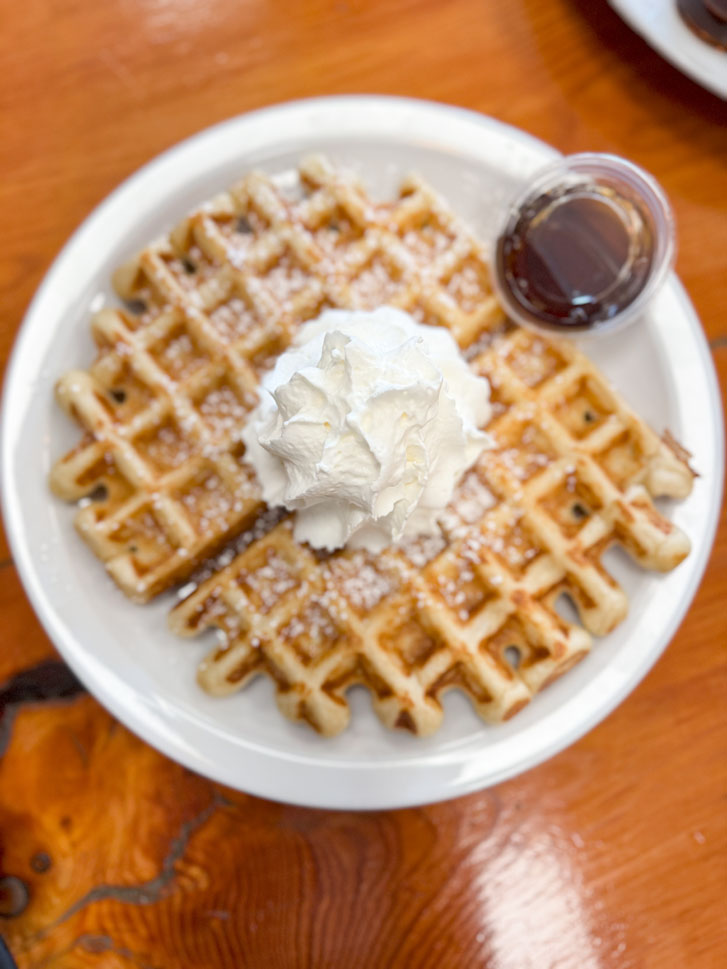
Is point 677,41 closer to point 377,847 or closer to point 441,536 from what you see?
point 441,536

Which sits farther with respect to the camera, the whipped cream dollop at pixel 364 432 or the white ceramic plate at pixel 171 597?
the white ceramic plate at pixel 171 597

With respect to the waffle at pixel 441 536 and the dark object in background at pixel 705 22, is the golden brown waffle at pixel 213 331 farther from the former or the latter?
the dark object in background at pixel 705 22

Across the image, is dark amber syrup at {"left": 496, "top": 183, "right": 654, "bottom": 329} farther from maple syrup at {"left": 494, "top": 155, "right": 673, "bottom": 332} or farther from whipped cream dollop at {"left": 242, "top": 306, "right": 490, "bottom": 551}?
whipped cream dollop at {"left": 242, "top": 306, "right": 490, "bottom": 551}

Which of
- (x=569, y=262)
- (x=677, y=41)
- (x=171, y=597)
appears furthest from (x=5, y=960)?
(x=677, y=41)

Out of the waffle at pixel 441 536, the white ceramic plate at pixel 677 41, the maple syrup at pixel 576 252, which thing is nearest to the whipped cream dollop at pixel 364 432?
the waffle at pixel 441 536

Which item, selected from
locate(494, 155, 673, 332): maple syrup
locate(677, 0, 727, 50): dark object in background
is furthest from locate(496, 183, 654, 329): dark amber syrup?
locate(677, 0, 727, 50): dark object in background

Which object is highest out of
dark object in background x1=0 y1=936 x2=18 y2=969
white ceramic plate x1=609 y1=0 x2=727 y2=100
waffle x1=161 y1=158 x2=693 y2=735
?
white ceramic plate x1=609 y1=0 x2=727 y2=100

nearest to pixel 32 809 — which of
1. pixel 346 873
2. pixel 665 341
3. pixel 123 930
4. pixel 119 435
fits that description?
pixel 123 930
